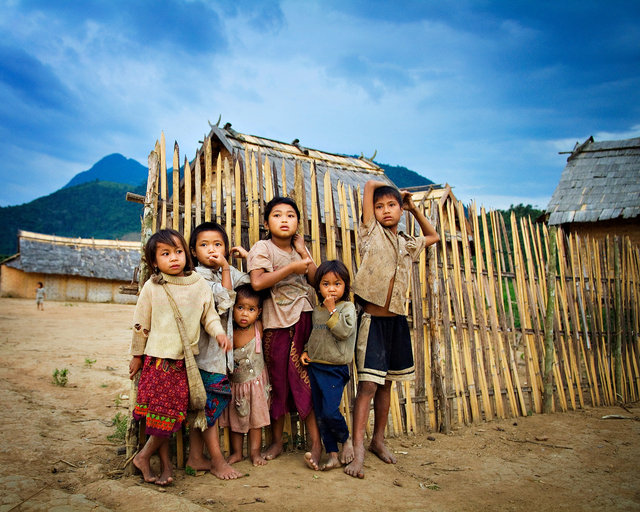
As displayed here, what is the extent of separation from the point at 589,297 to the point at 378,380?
352 cm

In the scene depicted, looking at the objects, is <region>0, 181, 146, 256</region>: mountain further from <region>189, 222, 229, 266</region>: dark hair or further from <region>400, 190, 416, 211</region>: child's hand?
<region>400, 190, 416, 211</region>: child's hand

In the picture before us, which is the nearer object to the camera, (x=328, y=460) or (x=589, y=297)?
(x=328, y=460)

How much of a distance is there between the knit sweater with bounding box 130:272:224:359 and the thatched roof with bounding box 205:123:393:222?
5917 mm

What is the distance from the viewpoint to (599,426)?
12.6 ft

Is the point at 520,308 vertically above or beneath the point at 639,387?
above

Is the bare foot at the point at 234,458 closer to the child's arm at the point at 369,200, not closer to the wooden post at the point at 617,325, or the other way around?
the child's arm at the point at 369,200

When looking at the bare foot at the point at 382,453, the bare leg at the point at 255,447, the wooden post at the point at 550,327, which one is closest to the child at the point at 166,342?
the bare leg at the point at 255,447

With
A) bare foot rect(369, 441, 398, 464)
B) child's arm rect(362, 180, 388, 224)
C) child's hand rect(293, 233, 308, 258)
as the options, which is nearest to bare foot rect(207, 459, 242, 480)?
bare foot rect(369, 441, 398, 464)

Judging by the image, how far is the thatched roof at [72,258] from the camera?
20.3 m

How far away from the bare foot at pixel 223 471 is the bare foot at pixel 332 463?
0.51m

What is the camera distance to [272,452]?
2650 mm

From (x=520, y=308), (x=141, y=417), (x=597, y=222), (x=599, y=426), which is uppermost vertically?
(x=597, y=222)

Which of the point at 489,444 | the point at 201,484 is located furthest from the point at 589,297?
A: the point at 201,484

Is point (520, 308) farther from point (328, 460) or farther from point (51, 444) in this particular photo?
point (51, 444)
